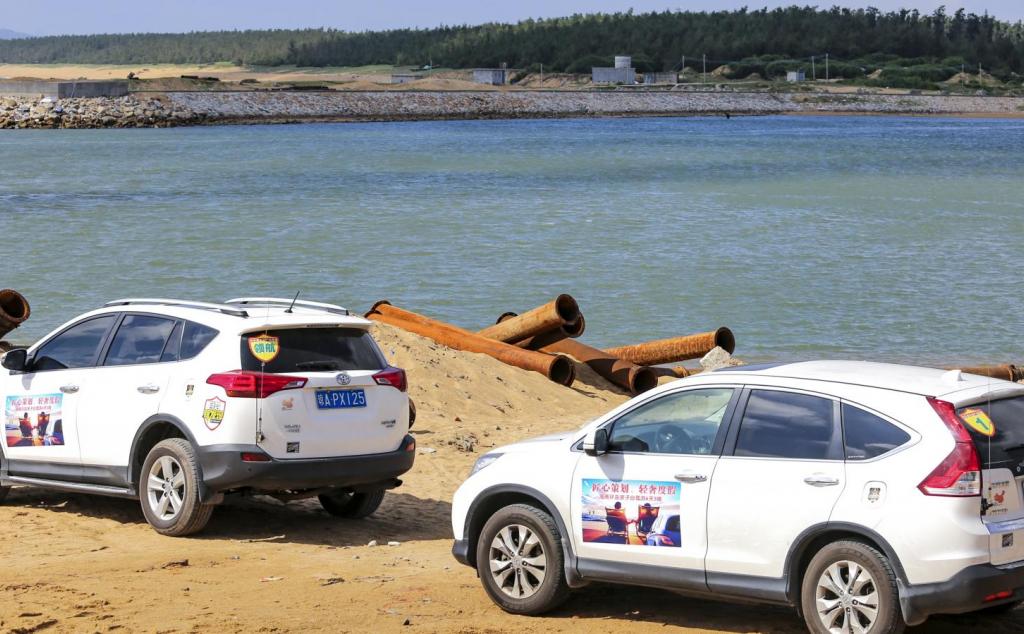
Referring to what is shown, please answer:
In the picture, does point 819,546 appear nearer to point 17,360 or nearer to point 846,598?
point 846,598

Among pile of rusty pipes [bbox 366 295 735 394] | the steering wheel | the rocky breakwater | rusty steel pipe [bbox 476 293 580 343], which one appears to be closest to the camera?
the steering wheel

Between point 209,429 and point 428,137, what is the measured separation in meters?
106

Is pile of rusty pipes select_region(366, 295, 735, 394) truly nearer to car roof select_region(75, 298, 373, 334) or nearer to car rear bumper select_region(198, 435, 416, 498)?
car roof select_region(75, 298, 373, 334)

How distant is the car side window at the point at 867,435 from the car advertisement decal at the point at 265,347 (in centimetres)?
400

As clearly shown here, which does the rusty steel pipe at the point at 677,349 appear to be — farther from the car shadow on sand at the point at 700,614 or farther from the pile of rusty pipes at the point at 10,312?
the car shadow on sand at the point at 700,614

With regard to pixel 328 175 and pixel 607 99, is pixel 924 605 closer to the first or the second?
pixel 328 175

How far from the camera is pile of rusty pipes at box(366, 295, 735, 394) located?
17344 mm

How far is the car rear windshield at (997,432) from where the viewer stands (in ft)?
21.6

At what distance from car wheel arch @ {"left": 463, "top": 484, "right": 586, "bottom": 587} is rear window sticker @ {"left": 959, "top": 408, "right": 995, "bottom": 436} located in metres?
2.20

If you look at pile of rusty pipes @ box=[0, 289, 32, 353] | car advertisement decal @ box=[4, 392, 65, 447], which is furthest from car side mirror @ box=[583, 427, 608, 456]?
pile of rusty pipes @ box=[0, 289, 32, 353]

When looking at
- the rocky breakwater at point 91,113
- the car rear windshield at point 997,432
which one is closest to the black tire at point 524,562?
the car rear windshield at point 997,432

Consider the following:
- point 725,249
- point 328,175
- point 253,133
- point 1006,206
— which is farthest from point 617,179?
point 253,133

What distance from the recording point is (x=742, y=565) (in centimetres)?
709

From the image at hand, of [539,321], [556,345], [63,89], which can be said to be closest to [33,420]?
[539,321]
